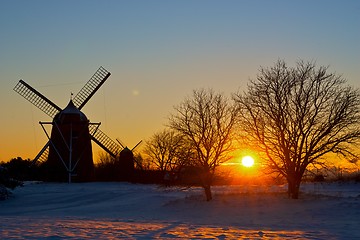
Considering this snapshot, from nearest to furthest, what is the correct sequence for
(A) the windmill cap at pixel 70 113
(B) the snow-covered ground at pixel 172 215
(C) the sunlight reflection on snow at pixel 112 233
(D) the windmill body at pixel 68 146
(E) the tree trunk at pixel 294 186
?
(C) the sunlight reflection on snow at pixel 112 233 < (B) the snow-covered ground at pixel 172 215 < (E) the tree trunk at pixel 294 186 < (D) the windmill body at pixel 68 146 < (A) the windmill cap at pixel 70 113

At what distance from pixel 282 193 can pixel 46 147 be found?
30482mm

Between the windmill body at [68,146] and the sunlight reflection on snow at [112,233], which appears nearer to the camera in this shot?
the sunlight reflection on snow at [112,233]

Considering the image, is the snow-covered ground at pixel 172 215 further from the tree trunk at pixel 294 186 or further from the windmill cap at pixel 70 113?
the windmill cap at pixel 70 113

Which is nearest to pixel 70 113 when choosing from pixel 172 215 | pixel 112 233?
pixel 172 215

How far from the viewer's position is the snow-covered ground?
55.5ft

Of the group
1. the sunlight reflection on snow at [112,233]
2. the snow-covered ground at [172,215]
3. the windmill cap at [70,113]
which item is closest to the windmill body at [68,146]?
the windmill cap at [70,113]

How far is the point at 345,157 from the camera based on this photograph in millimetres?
32062

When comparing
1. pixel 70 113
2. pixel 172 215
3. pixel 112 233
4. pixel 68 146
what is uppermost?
pixel 70 113

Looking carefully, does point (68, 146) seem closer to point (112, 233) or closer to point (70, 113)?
point (70, 113)

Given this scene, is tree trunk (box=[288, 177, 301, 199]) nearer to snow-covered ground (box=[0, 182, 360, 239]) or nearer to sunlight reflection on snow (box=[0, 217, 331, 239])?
snow-covered ground (box=[0, 182, 360, 239])

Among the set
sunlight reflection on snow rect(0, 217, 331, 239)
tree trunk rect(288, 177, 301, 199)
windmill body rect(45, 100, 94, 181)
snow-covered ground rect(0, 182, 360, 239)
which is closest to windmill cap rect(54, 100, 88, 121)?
windmill body rect(45, 100, 94, 181)

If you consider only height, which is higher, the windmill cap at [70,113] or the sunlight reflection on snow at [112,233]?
the windmill cap at [70,113]

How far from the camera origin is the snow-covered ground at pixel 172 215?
16.9m

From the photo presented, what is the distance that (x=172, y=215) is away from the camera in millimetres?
30625
